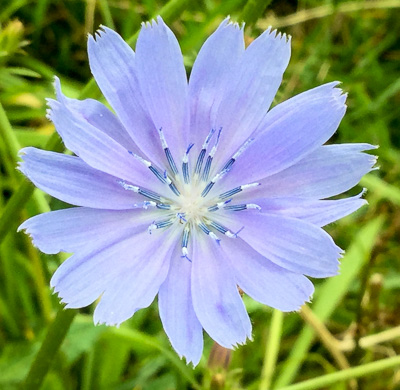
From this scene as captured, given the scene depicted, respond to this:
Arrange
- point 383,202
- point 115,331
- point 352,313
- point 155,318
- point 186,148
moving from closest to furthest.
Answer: point 186,148 → point 115,331 → point 155,318 → point 352,313 → point 383,202

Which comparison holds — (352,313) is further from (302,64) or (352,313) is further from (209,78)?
(209,78)

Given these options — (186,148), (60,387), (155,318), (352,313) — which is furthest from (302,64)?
(60,387)

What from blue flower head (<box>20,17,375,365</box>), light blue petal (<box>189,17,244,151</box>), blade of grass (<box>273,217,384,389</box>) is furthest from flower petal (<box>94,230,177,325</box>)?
blade of grass (<box>273,217,384,389</box>)

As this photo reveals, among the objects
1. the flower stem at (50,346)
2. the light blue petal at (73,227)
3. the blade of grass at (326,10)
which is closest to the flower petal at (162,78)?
the light blue petal at (73,227)

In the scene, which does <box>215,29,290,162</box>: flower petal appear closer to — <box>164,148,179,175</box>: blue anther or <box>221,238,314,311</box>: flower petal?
<box>164,148,179,175</box>: blue anther

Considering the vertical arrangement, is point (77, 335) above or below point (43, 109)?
below

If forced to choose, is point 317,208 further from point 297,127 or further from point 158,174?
point 158,174
